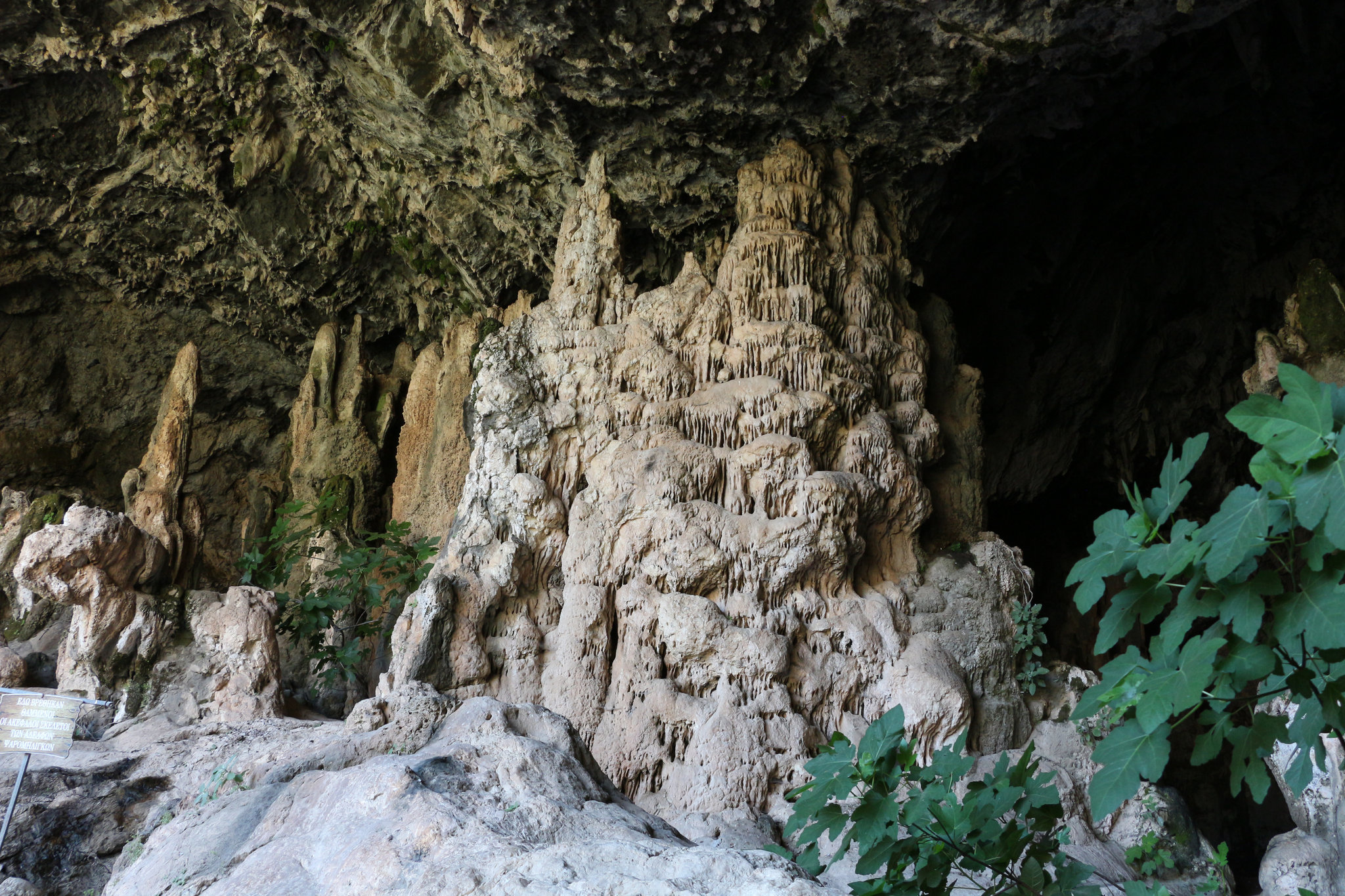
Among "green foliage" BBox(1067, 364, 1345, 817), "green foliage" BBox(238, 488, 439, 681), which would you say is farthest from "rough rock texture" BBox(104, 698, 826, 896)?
"green foliage" BBox(238, 488, 439, 681)

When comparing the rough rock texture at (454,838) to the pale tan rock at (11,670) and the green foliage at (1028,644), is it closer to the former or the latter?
the green foliage at (1028,644)

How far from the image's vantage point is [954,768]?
2.36 metres

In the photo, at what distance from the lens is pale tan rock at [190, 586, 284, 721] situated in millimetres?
7617

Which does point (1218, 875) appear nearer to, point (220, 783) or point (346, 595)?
point (220, 783)

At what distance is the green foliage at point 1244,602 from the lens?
165 cm

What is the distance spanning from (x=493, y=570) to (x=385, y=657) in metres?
1.75

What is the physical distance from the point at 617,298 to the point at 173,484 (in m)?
5.18

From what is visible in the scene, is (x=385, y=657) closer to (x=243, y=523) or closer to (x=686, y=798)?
(x=686, y=798)

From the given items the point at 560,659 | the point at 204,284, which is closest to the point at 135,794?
the point at 560,659

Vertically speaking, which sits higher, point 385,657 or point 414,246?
point 414,246

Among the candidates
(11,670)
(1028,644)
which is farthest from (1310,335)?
(11,670)

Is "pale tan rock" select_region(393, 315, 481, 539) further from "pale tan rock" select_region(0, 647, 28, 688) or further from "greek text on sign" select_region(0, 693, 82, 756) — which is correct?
"greek text on sign" select_region(0, 693, 82, 756)

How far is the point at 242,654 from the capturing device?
7793 mm

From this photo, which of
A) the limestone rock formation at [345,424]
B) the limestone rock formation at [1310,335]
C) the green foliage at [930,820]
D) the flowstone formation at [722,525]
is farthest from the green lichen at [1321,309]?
the limestone rock formation at [345,424]
